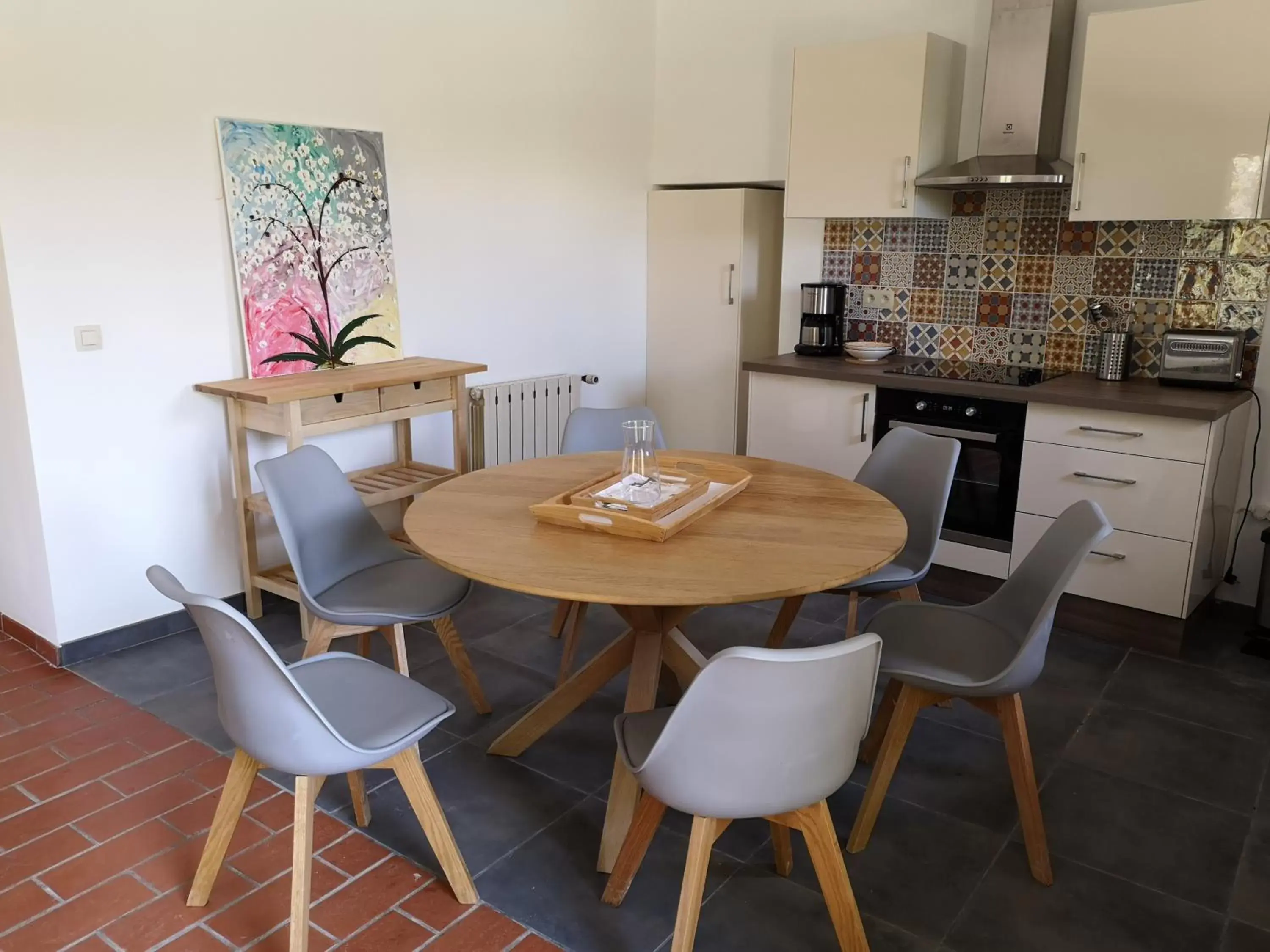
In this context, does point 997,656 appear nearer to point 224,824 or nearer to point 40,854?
point 224,824

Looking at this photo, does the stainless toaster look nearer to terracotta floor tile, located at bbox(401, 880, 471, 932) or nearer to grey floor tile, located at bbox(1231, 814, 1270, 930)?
grey floor tile, located at bbox(1231, 814, 1270, 930)

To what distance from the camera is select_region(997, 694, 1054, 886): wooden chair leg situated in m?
2.22

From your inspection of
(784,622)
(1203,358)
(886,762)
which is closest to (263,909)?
(886,762)

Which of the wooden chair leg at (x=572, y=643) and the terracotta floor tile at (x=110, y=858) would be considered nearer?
the terracotta floor tile at (x=110, y=858)

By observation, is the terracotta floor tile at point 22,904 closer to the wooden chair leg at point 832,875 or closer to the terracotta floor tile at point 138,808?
the terracotta floor tile at point 138,808

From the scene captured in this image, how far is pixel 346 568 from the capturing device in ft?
9.15

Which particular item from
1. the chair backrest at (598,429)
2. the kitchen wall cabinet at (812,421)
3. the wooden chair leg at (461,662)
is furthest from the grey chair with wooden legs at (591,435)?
the kitchen wall cabinet at (812,421)

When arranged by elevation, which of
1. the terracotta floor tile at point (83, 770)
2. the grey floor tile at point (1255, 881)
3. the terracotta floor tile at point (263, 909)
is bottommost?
the grey floor tile at point (1255, 881)

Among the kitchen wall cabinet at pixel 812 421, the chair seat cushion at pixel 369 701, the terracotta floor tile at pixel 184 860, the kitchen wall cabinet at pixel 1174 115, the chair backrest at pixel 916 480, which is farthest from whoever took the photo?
the kitchen wall cabinet at pixel 812 421

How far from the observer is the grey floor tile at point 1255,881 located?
2.14 m

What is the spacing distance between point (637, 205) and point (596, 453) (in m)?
2.46

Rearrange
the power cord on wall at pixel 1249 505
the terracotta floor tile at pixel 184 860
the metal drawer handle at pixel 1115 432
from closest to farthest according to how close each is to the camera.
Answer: the terracotta floor tile at pixel 184 860
the metal drawer handle at pixel 1115 432
the power cord on wall at pixel 1249 505

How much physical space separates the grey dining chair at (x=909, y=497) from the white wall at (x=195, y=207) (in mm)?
2049

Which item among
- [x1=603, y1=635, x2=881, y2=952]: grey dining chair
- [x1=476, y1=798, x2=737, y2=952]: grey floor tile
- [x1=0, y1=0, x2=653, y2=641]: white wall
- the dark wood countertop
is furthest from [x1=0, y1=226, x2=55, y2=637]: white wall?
the dark wood countertop
